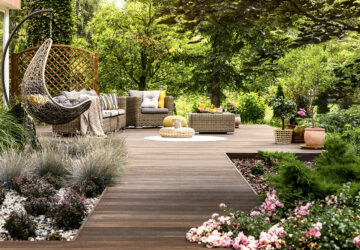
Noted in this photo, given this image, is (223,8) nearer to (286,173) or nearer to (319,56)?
(286,173)

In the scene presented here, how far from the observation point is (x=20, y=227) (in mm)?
2438

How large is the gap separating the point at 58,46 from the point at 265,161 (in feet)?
21.9

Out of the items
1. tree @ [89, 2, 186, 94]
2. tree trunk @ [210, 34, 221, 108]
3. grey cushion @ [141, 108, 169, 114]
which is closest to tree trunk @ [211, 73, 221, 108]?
tree trunk @ [210, 34, 221, 108]

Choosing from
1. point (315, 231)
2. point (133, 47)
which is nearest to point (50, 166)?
point (315, 231)

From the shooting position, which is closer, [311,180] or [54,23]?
[311,180]

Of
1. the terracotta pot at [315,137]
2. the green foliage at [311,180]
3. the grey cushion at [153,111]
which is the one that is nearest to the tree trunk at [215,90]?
the grey cushion at [153,111]

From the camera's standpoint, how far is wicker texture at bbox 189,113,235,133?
8859 millimetres

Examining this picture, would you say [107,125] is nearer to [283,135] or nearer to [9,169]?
[283,135]

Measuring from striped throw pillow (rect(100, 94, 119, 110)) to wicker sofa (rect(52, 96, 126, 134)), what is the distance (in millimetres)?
244

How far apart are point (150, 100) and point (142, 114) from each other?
419 mm

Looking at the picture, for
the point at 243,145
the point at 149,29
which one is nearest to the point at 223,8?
the point at 243,145

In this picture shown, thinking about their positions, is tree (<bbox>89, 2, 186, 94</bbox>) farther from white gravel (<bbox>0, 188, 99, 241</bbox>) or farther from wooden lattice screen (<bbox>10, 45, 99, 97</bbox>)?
white gravel (<bbox>0, 188, 99, 241</bbox>)

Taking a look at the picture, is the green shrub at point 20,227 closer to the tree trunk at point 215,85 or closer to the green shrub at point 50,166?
the green shrub at point 50,166

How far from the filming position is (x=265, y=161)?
5.17m
